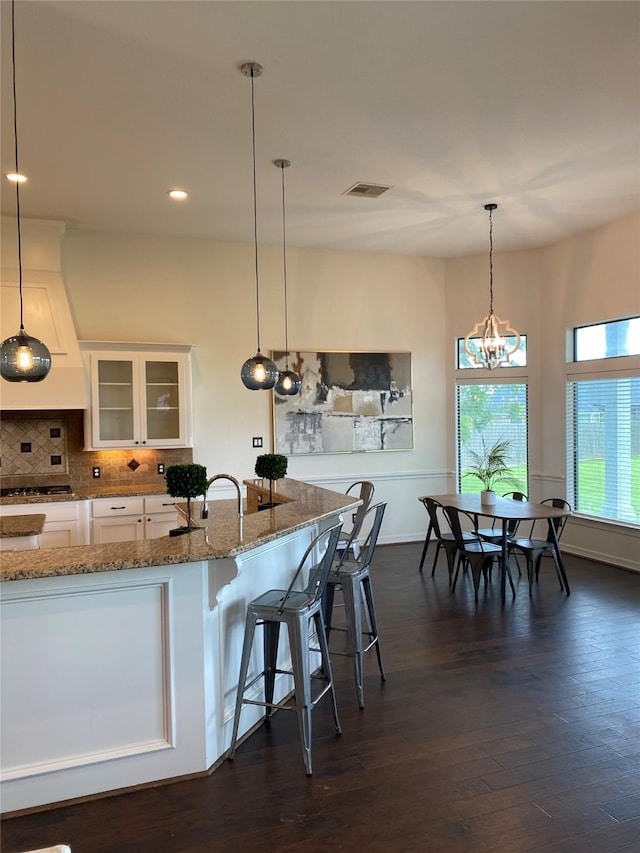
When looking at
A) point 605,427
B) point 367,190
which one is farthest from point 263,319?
point 605,427

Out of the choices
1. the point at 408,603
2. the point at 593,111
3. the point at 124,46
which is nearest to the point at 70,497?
the point at 408,603

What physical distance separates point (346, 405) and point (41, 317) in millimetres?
3273

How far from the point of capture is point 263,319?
6422mm

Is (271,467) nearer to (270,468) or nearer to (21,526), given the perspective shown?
(270,468)

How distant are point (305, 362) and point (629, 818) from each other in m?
5.05

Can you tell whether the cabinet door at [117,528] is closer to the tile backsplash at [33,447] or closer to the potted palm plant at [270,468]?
the tile backsplash at [33,447]

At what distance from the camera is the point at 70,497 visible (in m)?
5.11

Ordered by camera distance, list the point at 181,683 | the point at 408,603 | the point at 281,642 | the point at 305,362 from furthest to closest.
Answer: the point at 305,362
the point at 408,603
the point at 281,642
the point at 181,683

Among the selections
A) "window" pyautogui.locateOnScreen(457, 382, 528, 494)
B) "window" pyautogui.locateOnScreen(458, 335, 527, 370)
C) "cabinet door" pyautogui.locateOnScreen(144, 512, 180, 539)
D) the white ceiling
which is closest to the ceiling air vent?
the white ceiling

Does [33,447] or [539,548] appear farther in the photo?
[33,447]

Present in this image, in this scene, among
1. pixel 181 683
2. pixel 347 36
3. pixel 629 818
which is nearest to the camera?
pixel 629 818

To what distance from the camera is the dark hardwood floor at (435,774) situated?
220 centimetres

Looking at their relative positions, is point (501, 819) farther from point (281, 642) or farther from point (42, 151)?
point (42, 151)

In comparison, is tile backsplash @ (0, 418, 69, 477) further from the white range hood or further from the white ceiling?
the white ceiling
